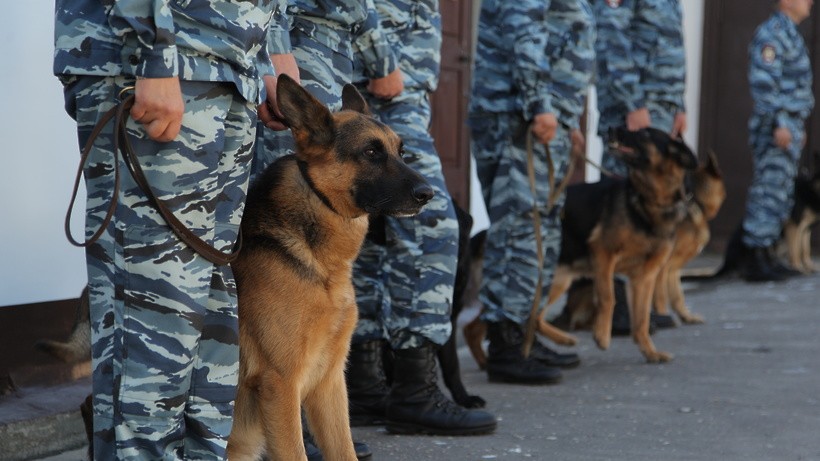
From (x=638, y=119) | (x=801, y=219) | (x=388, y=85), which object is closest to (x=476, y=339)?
(x=638, y=119)

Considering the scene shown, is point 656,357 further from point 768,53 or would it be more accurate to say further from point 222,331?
point 768,53

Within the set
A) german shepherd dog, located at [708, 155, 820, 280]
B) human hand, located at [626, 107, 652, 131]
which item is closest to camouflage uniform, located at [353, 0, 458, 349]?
human hand, located at [626, 107, 652, 131]

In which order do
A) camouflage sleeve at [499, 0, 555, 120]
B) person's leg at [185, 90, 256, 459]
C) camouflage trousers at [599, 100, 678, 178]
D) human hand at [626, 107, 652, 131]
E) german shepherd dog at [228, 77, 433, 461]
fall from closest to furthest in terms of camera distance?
person's leg at [185, 90, 256, 459]
german shepherd dog at [228, 77, 433, 461]
camouflage sleeve at [499, 0, 555, 120]
human hand at [626, 107, 652, 131]
camouflage trousers at [599, 100, 678, 178]

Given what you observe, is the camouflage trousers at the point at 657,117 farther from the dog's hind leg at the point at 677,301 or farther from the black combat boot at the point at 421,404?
the black combat boot at the point at 421,404

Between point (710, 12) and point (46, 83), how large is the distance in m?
10.1

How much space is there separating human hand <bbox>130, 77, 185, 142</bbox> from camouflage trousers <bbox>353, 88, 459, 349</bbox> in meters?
1.57

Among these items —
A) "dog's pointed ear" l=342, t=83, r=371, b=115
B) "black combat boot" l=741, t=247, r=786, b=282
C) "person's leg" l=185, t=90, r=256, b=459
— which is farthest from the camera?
"black combat boot" l=741, t=247, r=786, b=282

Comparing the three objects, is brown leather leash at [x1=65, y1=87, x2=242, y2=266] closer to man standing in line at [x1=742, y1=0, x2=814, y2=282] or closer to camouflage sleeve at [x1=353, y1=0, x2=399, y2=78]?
camouflage sleeve at [x1=353, y1=0, x2=399, y2=78]

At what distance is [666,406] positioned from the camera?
15.1 feet

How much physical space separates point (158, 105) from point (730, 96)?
37.8 ft

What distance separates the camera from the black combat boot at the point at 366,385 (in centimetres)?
410

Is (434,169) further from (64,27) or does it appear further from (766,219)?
(766,219)

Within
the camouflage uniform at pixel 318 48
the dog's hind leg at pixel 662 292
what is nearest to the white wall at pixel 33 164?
the camouflage uniform at pixel 318 48

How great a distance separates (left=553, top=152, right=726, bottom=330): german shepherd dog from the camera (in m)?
6.79
